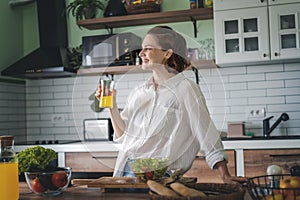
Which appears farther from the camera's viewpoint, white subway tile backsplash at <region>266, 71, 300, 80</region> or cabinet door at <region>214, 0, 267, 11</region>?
white subway tile backsplash at <region>266, 71, 300, 80</region>

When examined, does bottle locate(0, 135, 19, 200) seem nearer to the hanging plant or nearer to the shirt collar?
the shirt collar

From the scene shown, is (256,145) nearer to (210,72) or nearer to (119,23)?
(210,72)

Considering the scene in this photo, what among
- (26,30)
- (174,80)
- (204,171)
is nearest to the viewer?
(174,80)

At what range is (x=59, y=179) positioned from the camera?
1.68 m

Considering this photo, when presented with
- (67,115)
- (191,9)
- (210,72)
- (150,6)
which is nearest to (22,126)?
(67,115)

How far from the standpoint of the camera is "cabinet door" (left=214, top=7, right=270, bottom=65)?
3.58 meters

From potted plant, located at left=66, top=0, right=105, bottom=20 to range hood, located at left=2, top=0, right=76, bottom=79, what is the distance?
6.4 inches

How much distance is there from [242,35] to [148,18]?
0.85 metres

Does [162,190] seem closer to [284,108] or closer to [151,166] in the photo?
[151,166]

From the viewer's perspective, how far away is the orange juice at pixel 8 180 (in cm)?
151

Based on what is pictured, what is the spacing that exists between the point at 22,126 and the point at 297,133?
2.59 meters

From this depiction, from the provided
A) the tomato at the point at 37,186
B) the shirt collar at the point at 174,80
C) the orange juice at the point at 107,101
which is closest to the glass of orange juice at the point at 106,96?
the orange juice at the point at 107,101

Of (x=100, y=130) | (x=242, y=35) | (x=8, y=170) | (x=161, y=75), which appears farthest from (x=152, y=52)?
(x=100, y=130)

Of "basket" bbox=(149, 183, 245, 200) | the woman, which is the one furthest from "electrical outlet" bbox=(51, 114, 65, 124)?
"basket" bbox=(149, 183, 245, 200)
